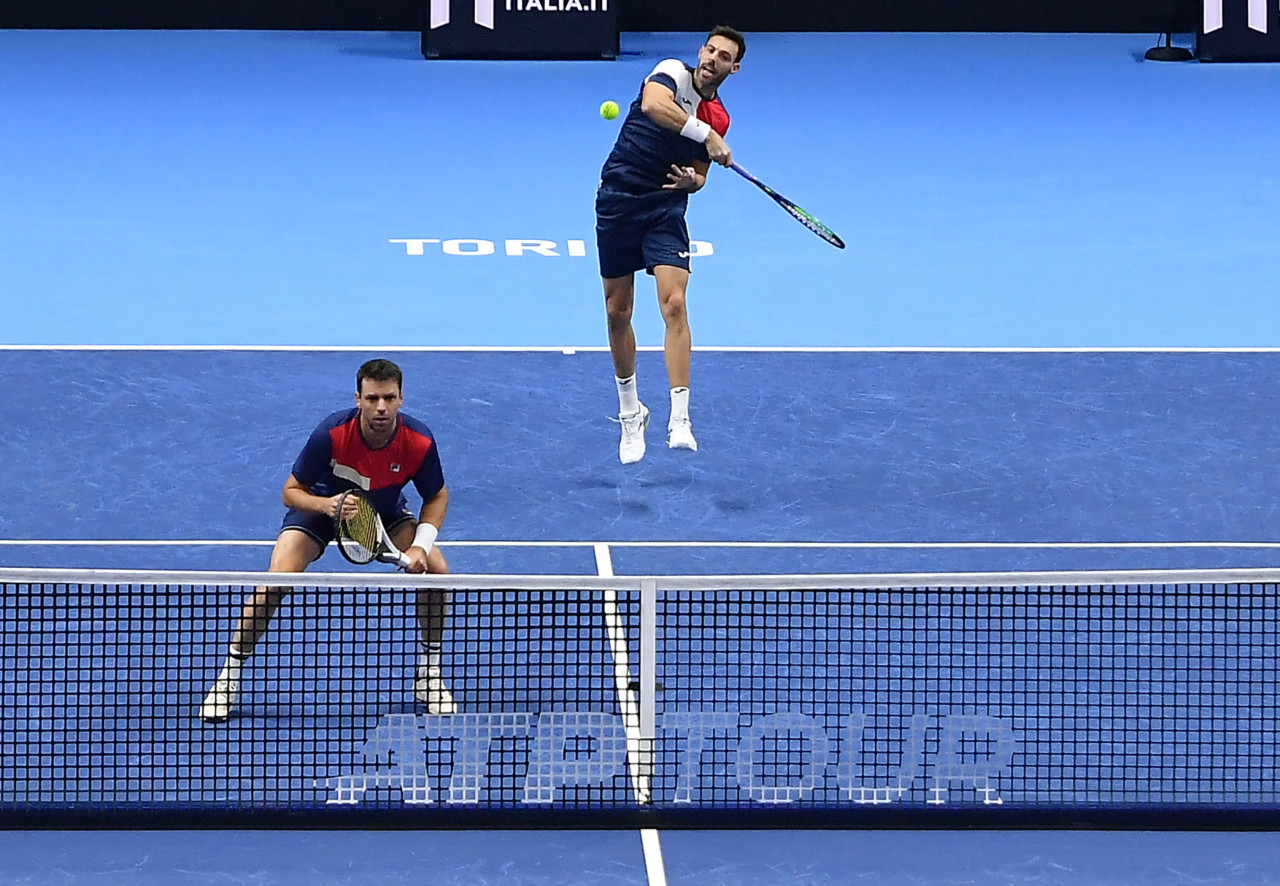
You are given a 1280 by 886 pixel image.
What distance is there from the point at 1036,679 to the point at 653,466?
11.2ft

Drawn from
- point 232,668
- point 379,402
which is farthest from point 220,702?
point 379,402

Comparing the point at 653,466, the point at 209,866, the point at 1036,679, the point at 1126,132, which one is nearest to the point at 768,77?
the point at 1126,132

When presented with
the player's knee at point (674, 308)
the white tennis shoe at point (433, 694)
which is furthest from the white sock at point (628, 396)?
the white tennis shoe at point (433, 694)

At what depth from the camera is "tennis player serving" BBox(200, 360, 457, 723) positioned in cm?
757

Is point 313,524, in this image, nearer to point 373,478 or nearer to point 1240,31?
point 373,478

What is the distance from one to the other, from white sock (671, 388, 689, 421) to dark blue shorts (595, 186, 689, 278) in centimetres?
58

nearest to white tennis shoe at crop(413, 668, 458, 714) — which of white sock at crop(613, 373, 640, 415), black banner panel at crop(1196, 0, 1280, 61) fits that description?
white sock at crop(613, 373, 640, 415)

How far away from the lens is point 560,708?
7.34 meters

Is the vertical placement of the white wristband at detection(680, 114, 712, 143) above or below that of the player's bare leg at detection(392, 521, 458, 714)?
above

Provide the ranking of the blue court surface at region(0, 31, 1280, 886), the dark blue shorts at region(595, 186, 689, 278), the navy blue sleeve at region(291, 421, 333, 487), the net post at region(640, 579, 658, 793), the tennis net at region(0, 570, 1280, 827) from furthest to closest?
the dark blue shorts at region(595, 186, 689, 278) → the blue court surface at region(0, 31, 1280, 886) → the navy blue sleeve at region(291, 421, 333, 487) → the tennis net at region(0, 570, 1280, 827) → the net post at region(640, 579, 658, 793)

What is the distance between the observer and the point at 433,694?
7.29 metres

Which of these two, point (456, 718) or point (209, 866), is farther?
point (456, 718)

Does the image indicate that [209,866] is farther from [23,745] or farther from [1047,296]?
[1047,296]

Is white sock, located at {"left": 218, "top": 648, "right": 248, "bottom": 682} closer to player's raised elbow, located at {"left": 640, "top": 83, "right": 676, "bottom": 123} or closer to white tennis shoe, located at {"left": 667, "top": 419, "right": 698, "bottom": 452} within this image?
white tennis shoe, located at {"left": 667, "top": 419, "right": 698, "bottom": 452}
